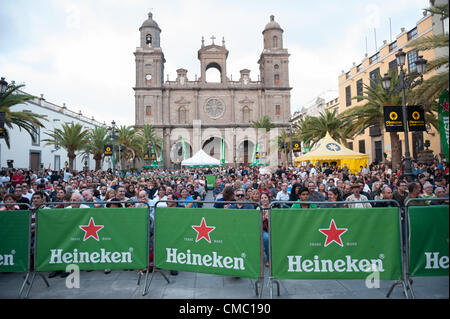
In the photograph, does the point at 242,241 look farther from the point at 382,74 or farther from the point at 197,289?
the point at 382,74

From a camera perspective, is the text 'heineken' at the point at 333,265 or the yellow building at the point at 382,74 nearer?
the text 'heineken' at the point at 333,265

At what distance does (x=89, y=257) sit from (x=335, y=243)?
390cm

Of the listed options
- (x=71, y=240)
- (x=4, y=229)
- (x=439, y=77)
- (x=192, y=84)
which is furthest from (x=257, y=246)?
(x=192, y=84)

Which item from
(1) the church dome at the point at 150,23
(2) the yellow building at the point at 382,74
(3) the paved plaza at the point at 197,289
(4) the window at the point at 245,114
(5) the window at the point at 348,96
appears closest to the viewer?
(3) the paved plaza at the point at 197,289

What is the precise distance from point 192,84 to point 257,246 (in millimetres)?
52654

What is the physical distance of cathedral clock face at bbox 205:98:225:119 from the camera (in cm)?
5381

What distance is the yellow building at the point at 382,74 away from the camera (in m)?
22.4

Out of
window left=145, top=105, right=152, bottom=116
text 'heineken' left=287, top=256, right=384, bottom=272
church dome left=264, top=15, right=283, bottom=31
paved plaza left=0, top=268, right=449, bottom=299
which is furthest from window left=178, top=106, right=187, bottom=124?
text 'heineken' left=287, top=256, right=384, bottom=272

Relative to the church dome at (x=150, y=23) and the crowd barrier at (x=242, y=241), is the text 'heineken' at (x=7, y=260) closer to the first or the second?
the crowd barrier at (x=242, y=241)

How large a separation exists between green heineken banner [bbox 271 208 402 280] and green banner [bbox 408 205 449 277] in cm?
18

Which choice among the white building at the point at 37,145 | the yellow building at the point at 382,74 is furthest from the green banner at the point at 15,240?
the white building at the point at 37,145

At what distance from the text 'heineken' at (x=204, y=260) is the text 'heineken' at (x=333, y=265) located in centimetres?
80

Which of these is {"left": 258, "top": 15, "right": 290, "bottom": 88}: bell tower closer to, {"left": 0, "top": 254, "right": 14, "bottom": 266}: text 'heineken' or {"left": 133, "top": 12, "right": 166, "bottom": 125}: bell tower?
{"left": 133, "top": 12, "right": 166, "bottom": 125}: bell tower
